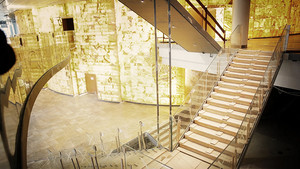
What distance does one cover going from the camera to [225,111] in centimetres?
618

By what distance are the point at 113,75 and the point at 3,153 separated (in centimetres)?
1051

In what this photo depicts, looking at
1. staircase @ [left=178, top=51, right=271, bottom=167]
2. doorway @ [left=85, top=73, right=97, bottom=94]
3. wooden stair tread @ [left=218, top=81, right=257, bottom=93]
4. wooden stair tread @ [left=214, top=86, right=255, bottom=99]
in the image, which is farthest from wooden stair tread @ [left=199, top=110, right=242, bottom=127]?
doorway @ [left=85, top=73, right=97, bottom=94]

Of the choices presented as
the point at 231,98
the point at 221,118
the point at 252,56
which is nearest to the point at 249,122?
the point at 221,118

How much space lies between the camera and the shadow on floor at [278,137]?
7.24 m

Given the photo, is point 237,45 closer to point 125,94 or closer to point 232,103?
point 232,103

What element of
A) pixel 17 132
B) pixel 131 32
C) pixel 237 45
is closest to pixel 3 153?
pixel 17 132

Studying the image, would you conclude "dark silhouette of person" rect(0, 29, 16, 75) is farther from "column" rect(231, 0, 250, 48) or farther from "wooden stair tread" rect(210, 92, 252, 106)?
"column" rect(231, 0, 250, 48)

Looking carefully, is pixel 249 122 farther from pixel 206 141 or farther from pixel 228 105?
pixel 206 141

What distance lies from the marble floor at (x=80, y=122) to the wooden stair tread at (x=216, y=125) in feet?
11.1

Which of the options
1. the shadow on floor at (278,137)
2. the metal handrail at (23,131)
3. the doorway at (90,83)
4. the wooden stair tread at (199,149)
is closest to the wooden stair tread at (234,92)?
the wooden stair tread at (199,149)

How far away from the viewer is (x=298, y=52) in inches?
251

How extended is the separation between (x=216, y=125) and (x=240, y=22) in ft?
15.4

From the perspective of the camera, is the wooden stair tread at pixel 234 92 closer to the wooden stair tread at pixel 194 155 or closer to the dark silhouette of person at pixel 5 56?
the wooden stair tread at pixel 194 155

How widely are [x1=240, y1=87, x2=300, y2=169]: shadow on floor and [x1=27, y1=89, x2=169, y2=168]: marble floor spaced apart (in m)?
4.31
